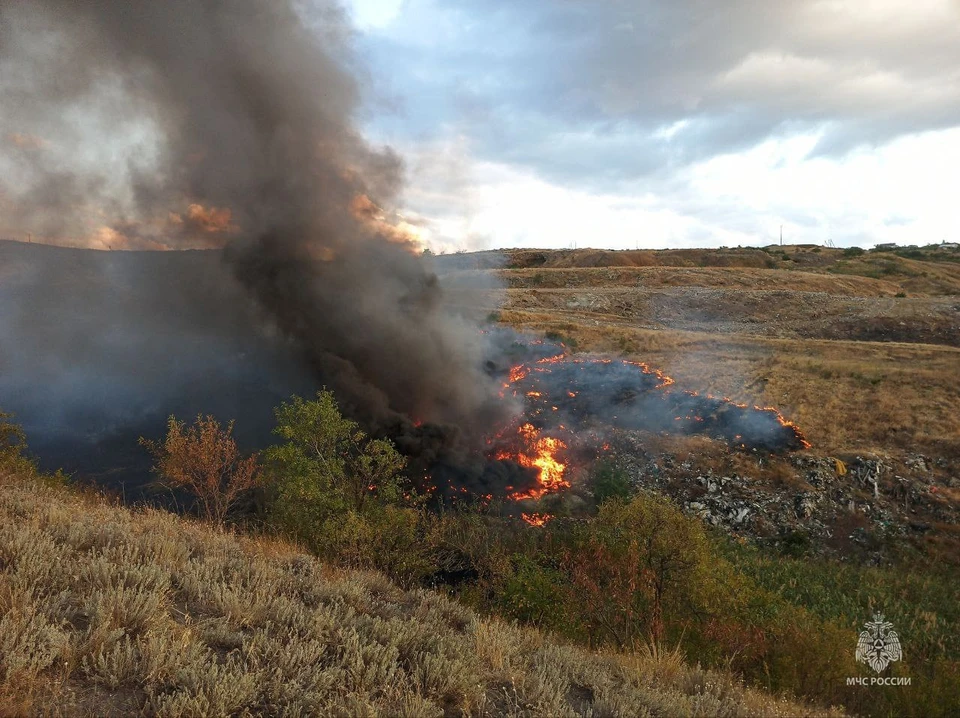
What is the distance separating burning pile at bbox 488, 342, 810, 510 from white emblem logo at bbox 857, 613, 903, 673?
11297 millimetres

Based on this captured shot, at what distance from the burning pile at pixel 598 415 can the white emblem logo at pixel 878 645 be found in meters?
11.3

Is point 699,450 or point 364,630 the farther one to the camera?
point 699,450

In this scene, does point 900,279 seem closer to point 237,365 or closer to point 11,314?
point 237,365

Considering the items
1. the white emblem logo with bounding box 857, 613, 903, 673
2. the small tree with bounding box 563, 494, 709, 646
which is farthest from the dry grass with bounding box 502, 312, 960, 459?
the small tree with bounding box 563, 494, 709, 646

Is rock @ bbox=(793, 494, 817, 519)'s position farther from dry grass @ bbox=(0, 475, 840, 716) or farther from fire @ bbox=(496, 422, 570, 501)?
dry grass @ bbox=(0, 475, 840, 716)

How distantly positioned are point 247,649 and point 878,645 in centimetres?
1629

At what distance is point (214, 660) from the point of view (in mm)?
4668

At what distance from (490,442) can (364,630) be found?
2103cm

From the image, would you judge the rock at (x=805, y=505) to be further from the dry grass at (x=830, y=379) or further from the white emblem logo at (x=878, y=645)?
the white emblem logo at (x=878, y=645)

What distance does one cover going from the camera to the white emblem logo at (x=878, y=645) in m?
12.5

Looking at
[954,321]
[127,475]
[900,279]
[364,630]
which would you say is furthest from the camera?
[900,279]

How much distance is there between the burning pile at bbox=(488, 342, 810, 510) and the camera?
25469 millimetres

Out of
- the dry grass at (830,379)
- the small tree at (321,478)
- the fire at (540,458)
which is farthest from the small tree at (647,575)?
the dry grass at (830,379)

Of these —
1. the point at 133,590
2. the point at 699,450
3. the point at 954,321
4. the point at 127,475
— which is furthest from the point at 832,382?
the point at 127,475
